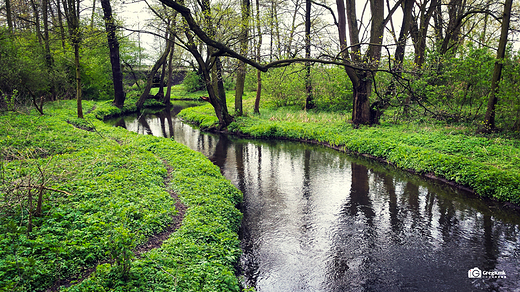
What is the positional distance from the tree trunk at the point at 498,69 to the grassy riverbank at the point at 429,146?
83 centimetres

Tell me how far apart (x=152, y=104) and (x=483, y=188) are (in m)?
34.1

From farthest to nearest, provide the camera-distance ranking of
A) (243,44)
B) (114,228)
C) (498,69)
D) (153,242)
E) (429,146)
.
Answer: (243,44)
(498,69)
(429,146)
(153,242)
(114,228)

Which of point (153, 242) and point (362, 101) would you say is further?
point (362, 101)

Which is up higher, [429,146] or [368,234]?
[429,146]

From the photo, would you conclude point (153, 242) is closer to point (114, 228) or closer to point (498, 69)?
point (114, 228)

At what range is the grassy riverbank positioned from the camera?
9.28 metres

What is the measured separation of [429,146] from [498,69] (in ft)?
14.7

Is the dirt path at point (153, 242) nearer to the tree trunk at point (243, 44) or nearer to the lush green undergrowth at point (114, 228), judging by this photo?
the lush green undergrowth at point (114, 228)

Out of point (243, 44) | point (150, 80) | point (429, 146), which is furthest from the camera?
point (150, 80)

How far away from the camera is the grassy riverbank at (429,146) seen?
9.28 meters

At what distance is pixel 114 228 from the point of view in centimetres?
498

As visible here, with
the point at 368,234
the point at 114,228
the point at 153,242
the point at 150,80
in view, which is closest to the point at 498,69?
the point at 368,234

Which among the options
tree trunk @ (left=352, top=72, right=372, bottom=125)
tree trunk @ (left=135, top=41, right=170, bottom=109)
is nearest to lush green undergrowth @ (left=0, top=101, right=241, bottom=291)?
tree trunk @ (left=352, top=72, right=372, bottom=125)

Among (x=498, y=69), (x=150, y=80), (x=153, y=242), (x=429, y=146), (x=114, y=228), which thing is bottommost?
(x=153, y=242)
